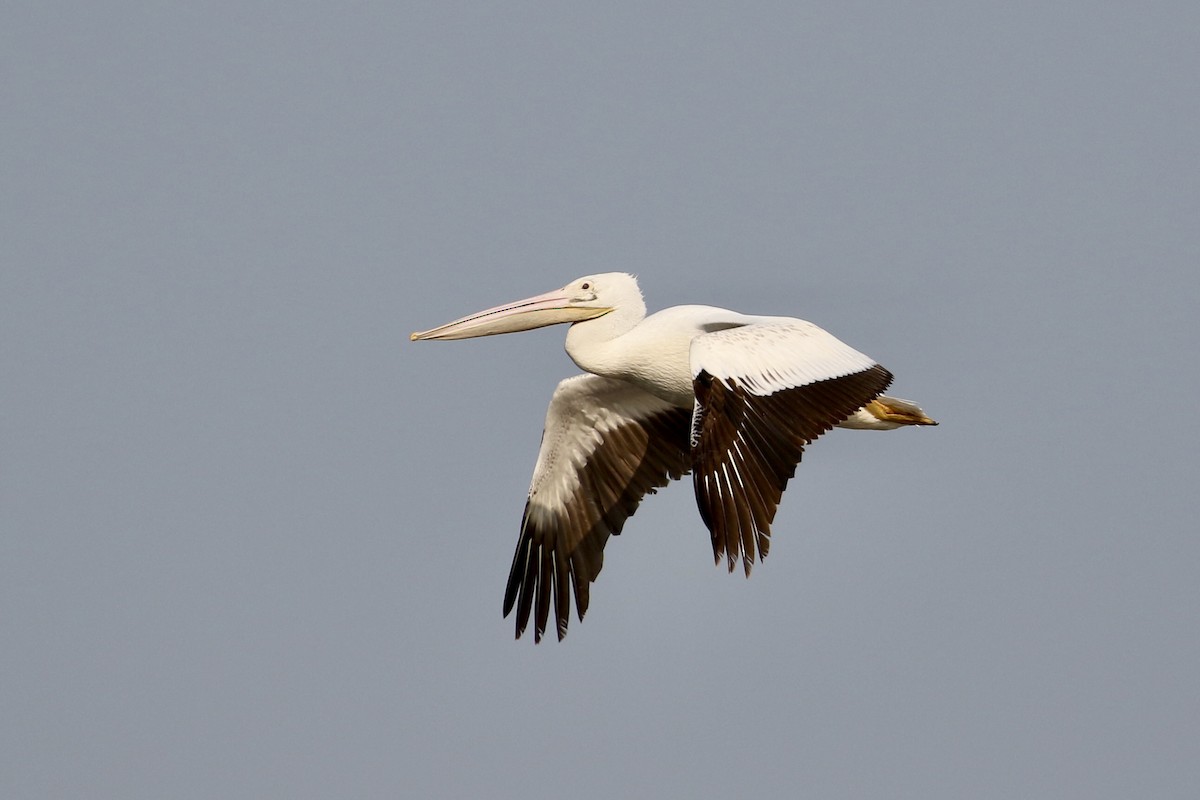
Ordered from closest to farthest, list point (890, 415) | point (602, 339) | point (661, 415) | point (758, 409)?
point (758, 409), point (602, 339), point (890, 415), point (661, 415)

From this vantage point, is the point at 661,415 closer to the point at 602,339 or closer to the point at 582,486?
the point at 582,486

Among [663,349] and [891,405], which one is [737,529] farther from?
[891,405]

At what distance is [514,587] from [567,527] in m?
0.62

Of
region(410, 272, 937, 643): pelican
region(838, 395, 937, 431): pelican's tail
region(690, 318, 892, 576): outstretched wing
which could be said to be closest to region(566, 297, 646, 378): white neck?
region(410, 272, 937, 643): pelican

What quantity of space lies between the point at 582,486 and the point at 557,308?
1636 millimetres

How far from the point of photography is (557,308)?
12.6 m

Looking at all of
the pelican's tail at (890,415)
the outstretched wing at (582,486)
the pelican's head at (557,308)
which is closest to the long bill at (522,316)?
the pelican's head at (557,308)

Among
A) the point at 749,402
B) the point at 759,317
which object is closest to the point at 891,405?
the point at 759,317

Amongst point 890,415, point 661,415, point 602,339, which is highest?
point 602,339

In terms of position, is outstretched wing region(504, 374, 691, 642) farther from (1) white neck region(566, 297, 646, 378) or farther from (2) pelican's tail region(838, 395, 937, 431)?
(2) pelican's tail region(838, 395, 937, 431)

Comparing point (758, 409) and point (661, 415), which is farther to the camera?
point (661, 415)

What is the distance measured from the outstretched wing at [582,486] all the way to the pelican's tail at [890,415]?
1333mm

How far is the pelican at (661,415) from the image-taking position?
34.2 ft

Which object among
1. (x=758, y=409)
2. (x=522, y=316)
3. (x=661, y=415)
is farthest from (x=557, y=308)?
(x=758, y=409)
